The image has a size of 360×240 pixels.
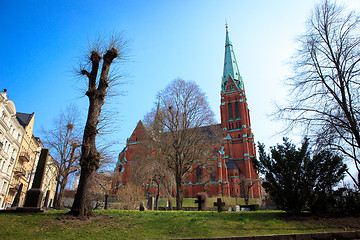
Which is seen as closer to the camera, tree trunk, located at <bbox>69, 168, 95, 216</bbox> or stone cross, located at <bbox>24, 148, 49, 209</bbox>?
tree trunk, located at <bbox>69, 168, 95, 216</bbox>

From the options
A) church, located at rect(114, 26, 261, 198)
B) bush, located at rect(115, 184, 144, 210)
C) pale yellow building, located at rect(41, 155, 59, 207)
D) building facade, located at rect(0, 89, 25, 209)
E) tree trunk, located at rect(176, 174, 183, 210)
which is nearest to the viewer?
tree trunk, located at rect(176, 174, 183, 210)

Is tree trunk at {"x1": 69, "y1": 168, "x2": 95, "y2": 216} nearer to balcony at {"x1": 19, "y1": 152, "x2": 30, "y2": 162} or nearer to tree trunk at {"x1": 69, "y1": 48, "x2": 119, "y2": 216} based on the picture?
tree trunk at {"x1": 69, "y1": 48, "x2": 119, "y2": 216}

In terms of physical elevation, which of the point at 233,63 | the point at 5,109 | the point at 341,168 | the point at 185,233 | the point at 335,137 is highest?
the point at 233,63

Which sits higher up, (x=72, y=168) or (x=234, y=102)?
(x=234, y=102)

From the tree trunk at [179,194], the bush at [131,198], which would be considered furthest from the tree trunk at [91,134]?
the bush at [131,198]

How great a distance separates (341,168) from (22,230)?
11909 millimetres

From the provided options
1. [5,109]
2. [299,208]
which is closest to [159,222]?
[299,208]

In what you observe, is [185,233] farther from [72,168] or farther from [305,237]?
[72,168]

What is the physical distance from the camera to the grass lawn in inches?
243

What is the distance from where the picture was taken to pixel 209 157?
20875mm

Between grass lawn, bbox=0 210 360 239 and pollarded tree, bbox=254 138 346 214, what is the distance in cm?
94

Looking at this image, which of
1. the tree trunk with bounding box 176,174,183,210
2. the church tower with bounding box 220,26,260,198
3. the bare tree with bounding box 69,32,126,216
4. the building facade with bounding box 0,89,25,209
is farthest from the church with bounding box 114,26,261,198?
the bare tree with bounding box 69,32,126,216

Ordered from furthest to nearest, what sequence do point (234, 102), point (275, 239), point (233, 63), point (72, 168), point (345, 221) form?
point (233, 63) → point (234, 102) → point (72, 168) → point (345, 221) → point (275, 239)

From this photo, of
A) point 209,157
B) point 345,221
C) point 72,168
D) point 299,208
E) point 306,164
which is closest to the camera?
point 345,221
